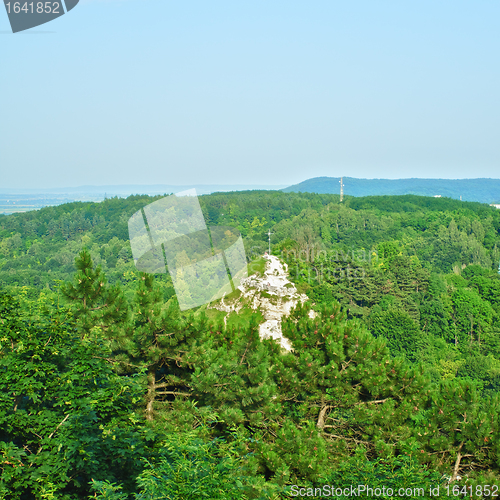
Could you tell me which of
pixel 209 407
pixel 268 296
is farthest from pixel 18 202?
pixel 209 407

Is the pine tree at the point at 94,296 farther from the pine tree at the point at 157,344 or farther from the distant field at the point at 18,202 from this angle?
the distant field at the point at 18,202

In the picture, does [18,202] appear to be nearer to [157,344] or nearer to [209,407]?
[157,344]

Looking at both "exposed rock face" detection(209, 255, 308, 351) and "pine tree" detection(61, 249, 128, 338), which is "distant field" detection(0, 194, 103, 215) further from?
"pine tree" detection(61, 249, 128, 338)

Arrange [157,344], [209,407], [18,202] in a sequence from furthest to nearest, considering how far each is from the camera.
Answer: [18,202] < [157,344] < [209,407]

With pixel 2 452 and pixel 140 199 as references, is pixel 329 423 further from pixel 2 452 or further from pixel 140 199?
pixel 140 199

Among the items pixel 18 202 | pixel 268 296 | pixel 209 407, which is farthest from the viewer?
pixel 18 202

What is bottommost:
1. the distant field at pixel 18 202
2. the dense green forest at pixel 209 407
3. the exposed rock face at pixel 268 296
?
the distant field at pixel 18 202

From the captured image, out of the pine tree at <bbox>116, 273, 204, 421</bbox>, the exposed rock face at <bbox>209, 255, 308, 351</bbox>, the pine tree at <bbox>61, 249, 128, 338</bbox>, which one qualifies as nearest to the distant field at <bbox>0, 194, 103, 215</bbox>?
the exposed rock face at <bbox>209, 255, 308, 351</bbox>

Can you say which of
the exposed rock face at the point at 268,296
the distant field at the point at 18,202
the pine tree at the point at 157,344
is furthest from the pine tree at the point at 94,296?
the distant field at the point at 18,202

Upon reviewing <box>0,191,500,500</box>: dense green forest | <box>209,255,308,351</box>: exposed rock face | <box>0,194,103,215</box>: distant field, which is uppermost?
<box>0,191,500,500</box>: dense green forest

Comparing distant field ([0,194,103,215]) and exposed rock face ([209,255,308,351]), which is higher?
exposed rock face ([209,255,308,351])

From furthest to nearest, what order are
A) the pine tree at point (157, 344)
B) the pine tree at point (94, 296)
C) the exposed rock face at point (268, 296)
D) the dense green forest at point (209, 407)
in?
the exposed rock face at point (268, 296), the pine tree at point (94, 296), the pine tree at point (157, 344), the dense green forest at point (209, 407)

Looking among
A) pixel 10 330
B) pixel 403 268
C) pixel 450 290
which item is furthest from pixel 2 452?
pixel 450 290

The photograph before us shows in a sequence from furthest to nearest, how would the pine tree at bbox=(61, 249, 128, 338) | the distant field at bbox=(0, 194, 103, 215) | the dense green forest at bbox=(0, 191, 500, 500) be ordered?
1. the distant field at bbox=(0, 194, 103, 215)
2. the pine tree at bbox=(61, 249, 128, 338)
3. the dense green forest at bbox=(0, 191, 500, 500)
